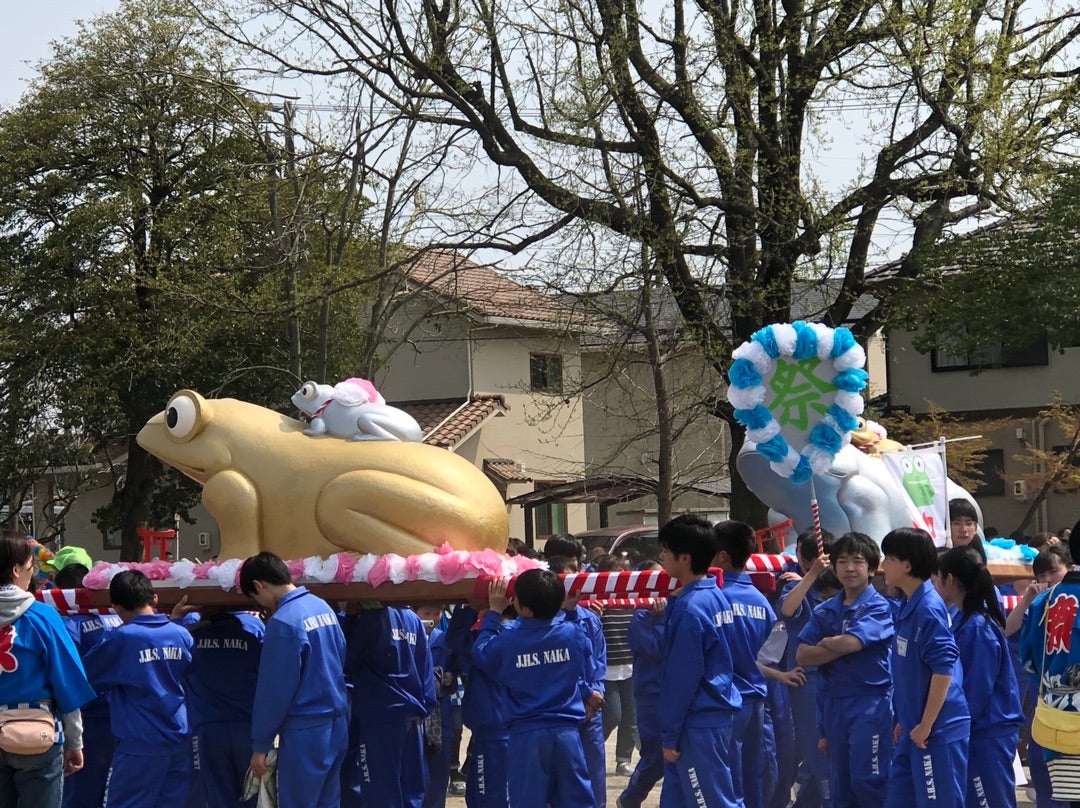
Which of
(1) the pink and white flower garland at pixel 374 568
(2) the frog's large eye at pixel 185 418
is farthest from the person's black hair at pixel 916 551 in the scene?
(2) the frog's large eye at pixel 185 418

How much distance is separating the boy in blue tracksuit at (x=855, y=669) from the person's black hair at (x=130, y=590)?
140 inches

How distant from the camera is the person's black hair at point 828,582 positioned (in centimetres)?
890

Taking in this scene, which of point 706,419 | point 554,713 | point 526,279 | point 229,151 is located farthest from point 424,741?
point 229,151

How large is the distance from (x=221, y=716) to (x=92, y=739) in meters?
0.87

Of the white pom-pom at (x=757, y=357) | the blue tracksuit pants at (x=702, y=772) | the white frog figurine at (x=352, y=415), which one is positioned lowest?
the blue tracksuit pants at (x=702, y=772)

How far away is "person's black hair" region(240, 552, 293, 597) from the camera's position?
7418mm

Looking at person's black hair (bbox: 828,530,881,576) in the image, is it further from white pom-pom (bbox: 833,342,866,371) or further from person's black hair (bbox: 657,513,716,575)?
white pom-pom (bbox: 833,342,866,371)

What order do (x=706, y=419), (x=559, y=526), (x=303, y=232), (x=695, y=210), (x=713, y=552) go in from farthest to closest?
1. (x=559, y=526)
2. (x=706, y=419)
3. (x=303, y=232)
4. (x=695, y=210)
5. (x=713, y=552)

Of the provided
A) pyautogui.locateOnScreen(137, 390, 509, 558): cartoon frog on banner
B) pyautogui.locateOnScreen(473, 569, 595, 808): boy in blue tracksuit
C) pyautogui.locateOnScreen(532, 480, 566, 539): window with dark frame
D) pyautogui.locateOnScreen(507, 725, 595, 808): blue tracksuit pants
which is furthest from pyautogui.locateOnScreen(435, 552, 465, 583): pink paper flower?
pyautogui.locateOnScreen(532, 480, 566, 539): window with dark frame

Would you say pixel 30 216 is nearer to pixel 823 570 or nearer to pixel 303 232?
pixel 303 232

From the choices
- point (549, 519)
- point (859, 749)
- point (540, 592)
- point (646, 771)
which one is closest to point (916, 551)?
point (859, 749)

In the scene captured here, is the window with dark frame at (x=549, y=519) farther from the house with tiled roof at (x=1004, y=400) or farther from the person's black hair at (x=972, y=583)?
the person's black hair at (x=972, y=583)

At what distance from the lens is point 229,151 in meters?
25.6

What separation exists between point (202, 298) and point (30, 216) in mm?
8124
